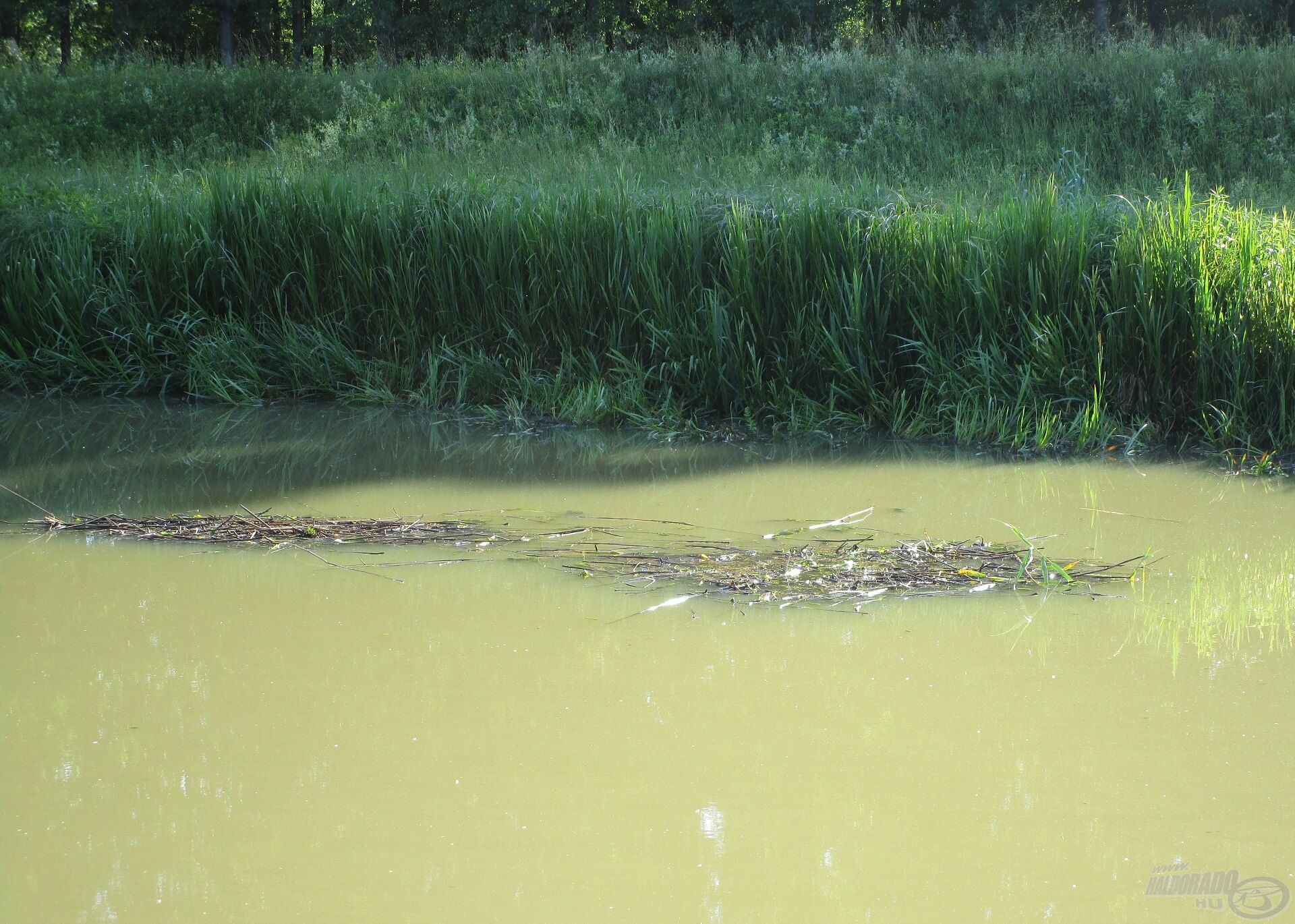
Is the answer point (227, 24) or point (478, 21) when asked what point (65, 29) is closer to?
point (227, 24)

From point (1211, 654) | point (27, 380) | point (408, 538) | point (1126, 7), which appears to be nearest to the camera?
point (1211, 654)

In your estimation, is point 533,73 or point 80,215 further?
point 533,73

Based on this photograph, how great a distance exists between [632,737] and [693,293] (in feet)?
13.2

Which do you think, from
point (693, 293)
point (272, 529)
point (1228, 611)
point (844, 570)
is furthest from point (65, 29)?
point (1228, 611)

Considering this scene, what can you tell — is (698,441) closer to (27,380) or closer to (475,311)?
(475,311)

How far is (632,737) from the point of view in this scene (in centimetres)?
280

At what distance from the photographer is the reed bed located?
3721mm

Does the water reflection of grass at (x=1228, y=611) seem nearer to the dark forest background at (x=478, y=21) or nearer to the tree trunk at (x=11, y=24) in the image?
the dark forest background at (x=478, y=21)

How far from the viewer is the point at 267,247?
23.4 feet

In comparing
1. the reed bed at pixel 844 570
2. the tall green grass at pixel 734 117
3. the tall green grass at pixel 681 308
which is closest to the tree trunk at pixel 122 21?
the tall green grass at pixel 734 117

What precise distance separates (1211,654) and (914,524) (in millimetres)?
1344

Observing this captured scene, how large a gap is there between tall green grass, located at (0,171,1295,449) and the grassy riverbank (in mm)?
19

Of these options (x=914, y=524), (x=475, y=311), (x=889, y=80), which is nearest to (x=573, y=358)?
(x=475, y=311)

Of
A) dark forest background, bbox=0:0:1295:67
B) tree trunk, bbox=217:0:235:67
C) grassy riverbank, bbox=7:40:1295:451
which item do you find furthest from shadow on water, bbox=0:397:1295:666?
tree trunk, bbox=217:0:235:67
